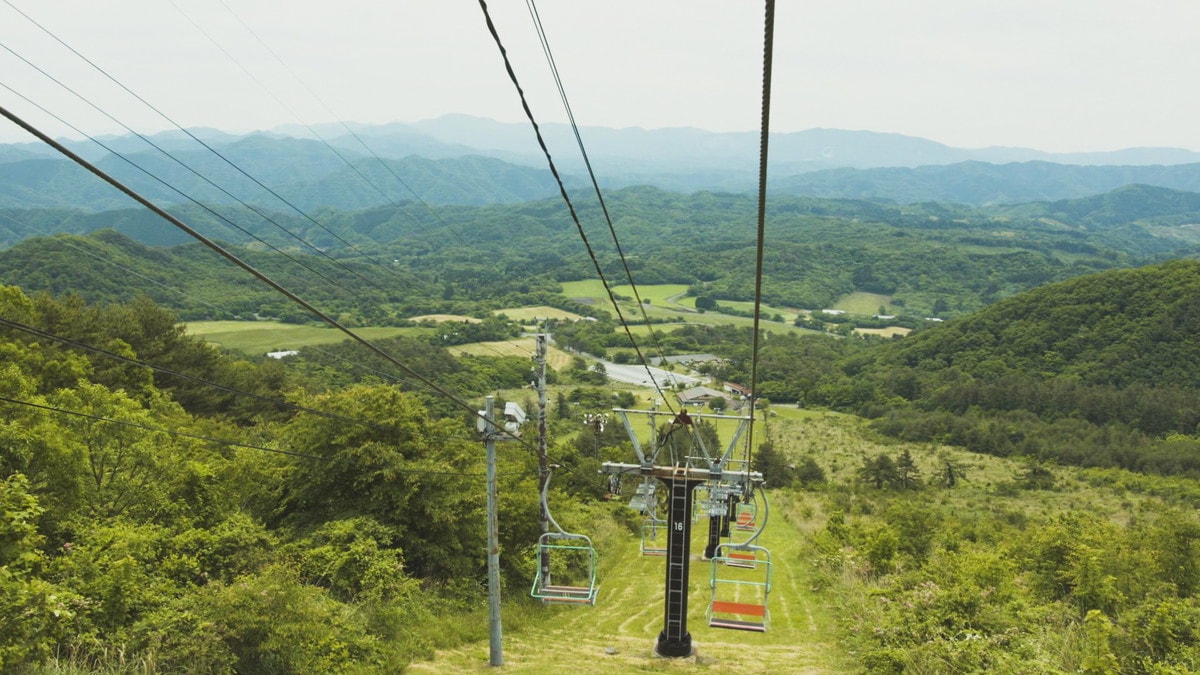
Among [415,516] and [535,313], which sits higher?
[415,516]

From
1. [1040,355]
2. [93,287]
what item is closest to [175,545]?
[93,287]

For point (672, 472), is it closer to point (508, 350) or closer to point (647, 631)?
point (647, 631)

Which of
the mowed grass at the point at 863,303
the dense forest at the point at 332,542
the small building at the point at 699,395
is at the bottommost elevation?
the small building at the point at 699,395

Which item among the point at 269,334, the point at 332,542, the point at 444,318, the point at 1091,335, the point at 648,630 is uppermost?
the point at 332,542

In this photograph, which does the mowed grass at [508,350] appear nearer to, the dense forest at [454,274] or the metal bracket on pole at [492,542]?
the dense forest at [454,274]

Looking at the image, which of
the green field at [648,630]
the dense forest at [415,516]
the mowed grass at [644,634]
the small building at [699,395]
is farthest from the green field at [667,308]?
the mowed grass at [644,634]

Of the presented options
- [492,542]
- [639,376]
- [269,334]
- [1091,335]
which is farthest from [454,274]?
[492,542]

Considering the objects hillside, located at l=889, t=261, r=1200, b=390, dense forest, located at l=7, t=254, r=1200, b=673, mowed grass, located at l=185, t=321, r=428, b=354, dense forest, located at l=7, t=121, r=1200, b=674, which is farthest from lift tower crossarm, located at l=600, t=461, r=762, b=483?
hillside, located at l=889, t=261, r=1200, b=390

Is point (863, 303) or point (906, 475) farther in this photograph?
point (863, 303)

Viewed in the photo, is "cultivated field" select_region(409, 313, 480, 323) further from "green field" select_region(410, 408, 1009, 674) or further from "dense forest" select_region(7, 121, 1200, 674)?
"green field" select_region(410, 408, 1009, 674)
